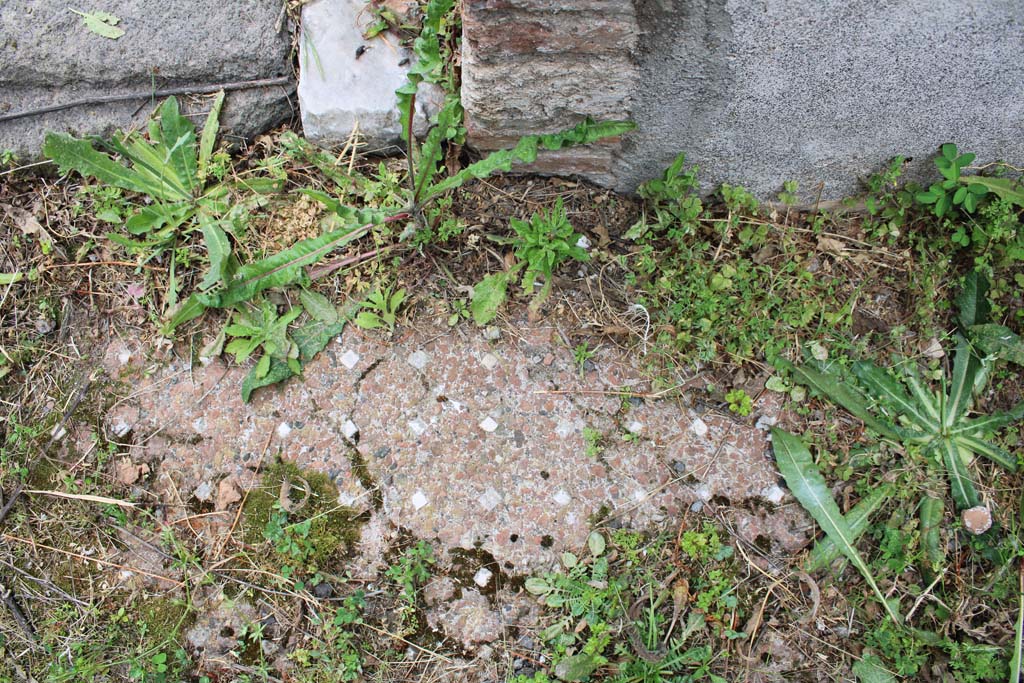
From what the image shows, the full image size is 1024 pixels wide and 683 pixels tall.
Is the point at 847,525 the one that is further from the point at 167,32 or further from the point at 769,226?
the point at 167,32

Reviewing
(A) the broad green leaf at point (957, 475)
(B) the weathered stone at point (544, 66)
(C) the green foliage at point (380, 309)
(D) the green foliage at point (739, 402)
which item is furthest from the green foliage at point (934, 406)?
(C) the green foliage at point (380, 309)

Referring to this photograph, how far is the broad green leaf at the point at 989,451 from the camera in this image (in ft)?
8.02

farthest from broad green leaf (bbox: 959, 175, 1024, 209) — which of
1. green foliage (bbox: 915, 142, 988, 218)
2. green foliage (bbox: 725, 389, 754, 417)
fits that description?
green foliage (bbox: 725, 389, 754, 417)

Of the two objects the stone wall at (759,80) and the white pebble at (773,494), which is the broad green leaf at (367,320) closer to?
the stone wall at (759,80)

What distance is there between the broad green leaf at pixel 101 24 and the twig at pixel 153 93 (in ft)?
0.72

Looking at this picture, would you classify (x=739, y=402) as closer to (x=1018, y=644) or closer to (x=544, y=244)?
(x=544, y=244)

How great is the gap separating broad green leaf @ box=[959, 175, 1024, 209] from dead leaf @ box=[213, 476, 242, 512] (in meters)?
2.87

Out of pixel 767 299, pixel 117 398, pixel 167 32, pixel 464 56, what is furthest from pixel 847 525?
pixel 167 32

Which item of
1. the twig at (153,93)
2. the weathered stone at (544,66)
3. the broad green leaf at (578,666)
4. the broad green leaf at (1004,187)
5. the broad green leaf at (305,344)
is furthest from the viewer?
the twig at (153,93)

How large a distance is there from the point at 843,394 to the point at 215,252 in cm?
239

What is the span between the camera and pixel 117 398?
2.52 m

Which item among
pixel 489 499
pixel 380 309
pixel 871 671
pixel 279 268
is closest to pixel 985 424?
pixel 871 671

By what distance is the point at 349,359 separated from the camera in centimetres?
251

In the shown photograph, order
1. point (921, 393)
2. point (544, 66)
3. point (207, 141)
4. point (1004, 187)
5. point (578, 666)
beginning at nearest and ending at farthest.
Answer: point (544, 66)
point (578, 666)
point (1004, 187)
point (921, 393)
point (207, 141)
